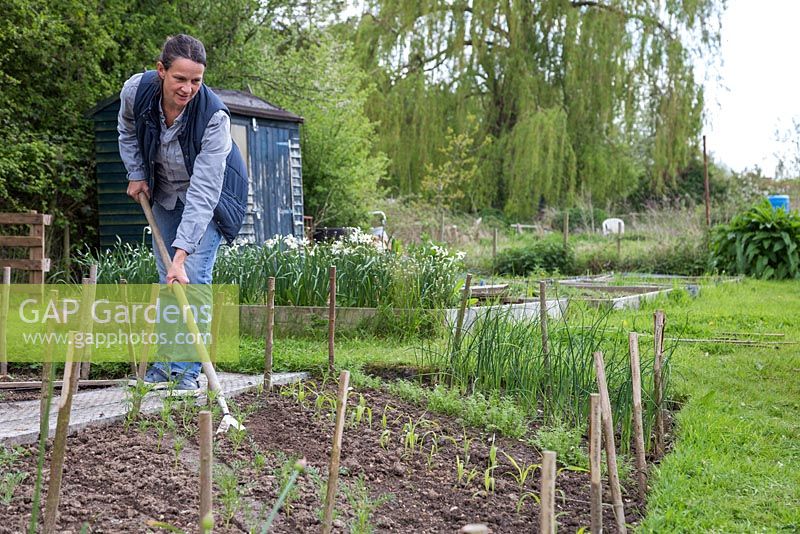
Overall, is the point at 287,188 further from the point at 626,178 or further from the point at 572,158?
the point at 626,178

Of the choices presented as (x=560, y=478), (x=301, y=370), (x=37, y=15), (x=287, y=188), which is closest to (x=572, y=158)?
(x=287, y=188)

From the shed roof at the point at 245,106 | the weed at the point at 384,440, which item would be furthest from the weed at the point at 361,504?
the shed roof at the point at 245,106

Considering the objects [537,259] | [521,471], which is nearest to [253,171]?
[537,259]

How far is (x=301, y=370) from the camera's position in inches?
181

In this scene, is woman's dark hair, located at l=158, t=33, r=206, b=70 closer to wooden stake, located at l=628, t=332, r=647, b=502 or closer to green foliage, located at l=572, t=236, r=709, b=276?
wooden stake, located at l=628, t=332, r=647, b=502

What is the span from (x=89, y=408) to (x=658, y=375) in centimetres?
231

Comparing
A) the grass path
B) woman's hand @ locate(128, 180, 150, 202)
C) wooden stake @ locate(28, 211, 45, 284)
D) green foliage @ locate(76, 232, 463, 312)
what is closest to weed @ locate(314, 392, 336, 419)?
woman's hand @ locate(128, 180, 150, 202)

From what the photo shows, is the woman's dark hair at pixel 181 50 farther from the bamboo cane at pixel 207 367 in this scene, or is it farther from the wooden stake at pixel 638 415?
the wooden stake at pixel 638 415

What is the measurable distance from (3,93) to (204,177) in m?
7.60

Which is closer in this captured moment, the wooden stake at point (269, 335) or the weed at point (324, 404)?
the weed at point (324, 404)

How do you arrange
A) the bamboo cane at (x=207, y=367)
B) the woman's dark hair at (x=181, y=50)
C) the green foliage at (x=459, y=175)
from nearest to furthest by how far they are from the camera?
1. the bamboo cane at (x=207, y=367)
2. the woman's dark hair at (x=181, y=50)
3. the green foliage at (x=459, y=175)

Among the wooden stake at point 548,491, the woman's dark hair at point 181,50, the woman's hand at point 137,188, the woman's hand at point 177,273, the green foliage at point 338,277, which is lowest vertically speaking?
the wooden stake at point 548,491

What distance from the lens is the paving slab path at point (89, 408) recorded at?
9.84 feet

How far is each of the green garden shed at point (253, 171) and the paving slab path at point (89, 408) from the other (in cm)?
613
